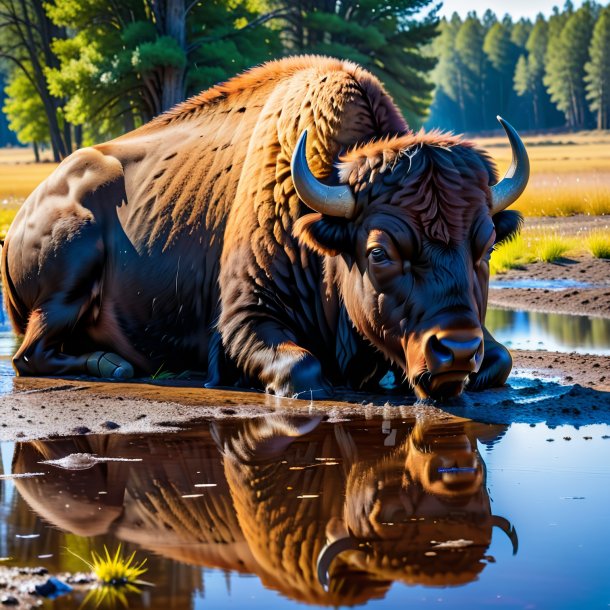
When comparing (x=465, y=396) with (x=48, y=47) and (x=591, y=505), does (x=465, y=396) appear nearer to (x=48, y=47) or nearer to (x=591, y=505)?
(x=591, y=505)

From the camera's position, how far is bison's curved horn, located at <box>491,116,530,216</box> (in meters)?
7.92

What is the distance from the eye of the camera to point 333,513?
4.97 meters

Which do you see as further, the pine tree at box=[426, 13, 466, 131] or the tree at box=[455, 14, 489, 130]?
the pine tree at box=[426, 13, 466, 131]

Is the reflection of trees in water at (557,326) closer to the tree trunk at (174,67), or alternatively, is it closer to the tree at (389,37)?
the tree trunk at (174,67)

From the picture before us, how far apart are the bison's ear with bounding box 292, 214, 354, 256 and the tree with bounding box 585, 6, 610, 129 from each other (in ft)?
375

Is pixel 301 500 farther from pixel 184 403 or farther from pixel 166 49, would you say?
pixel 166 49

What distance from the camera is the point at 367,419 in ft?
23.5

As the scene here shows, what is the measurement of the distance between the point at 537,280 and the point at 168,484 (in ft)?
36.8

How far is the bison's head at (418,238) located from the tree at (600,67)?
375 ft

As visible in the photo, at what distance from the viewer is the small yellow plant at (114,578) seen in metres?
3.96

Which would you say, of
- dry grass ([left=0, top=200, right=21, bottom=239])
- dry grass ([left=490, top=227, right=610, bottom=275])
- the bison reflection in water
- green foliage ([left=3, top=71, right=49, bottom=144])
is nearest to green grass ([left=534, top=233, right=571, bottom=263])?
dry grass ([left=490, top=227, right=610, bottom=275])

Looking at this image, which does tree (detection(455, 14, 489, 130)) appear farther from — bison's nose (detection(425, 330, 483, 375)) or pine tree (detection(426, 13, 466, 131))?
bison's nose (detection(425, 330, 483, 375))

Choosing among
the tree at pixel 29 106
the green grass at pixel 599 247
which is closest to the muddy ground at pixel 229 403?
the green grass at pixel 599 247

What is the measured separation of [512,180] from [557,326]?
14.3 feet
